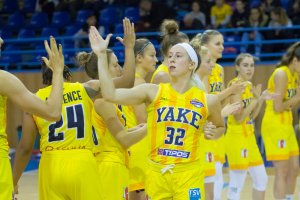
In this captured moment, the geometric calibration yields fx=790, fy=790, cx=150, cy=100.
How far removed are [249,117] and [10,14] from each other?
11940mm

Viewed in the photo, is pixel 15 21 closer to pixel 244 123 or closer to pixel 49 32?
pixel 49 32

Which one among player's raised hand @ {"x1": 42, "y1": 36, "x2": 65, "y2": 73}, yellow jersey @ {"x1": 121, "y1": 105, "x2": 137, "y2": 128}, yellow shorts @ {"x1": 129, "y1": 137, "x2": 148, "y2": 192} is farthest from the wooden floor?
player's raised hand @ {"x1": 42, "y1": 36, "x2": 65, "y2": 73}

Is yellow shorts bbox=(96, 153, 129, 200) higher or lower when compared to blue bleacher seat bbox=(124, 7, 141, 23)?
lower

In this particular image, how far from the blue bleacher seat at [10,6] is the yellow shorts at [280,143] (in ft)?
39.0

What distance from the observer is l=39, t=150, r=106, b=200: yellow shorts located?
20.3 feet

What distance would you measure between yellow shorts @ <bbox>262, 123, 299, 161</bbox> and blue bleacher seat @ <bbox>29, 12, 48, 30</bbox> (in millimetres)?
Answer: 10187

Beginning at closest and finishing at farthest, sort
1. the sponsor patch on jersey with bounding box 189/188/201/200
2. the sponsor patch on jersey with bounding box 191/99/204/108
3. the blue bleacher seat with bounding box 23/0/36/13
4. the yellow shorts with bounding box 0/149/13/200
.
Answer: the yellow shorts with bounding box 0/149/13/200 < the sponsor patch on jersey with bounding box 189/188/201/200 < the sponsor patch on jersey with bounding box 191/99/204/108 < the blue bleacher seat with bounding box 23/0/36/13

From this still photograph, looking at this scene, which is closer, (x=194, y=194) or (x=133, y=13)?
(x=194, y=194)

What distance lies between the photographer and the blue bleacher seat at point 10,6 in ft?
68.2

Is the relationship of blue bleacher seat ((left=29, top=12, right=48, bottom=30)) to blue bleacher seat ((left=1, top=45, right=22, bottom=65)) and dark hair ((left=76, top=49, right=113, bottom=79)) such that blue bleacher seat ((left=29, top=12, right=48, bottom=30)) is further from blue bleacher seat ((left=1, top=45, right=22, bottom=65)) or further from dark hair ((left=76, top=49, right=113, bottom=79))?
dark hair ((left=76, top=49, right=113, bottom=79))

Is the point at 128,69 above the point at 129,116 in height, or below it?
above

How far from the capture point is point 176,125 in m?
6.25

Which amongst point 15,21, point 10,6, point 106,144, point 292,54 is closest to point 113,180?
point 106,144

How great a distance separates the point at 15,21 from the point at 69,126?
14.1 m
